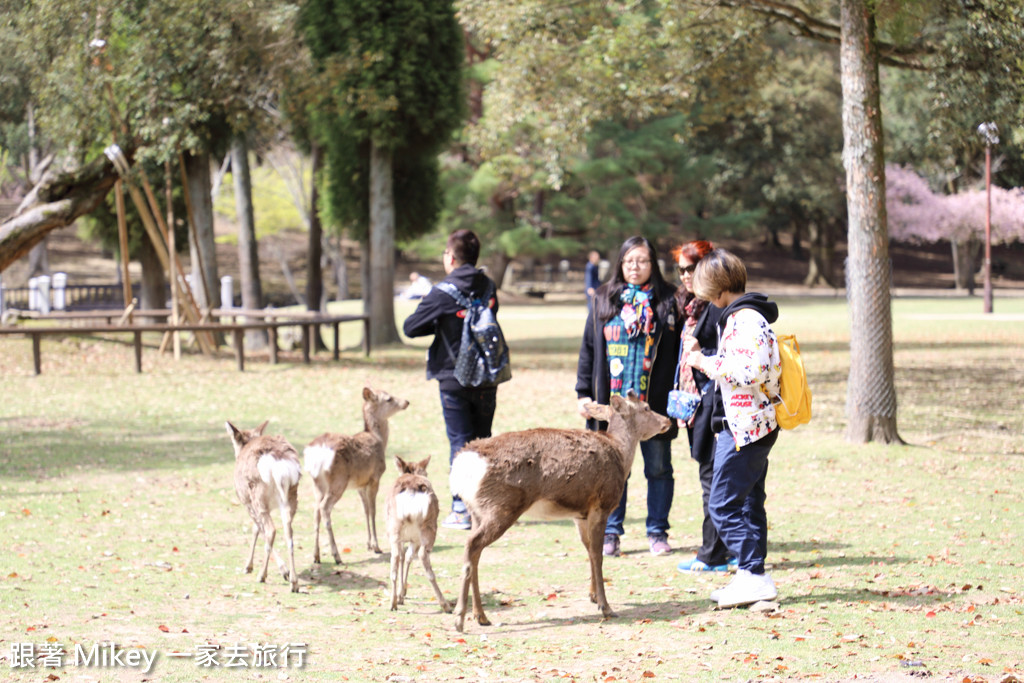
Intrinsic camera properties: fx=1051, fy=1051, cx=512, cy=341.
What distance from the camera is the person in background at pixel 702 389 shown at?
20.9 feet

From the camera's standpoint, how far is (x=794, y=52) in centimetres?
5434

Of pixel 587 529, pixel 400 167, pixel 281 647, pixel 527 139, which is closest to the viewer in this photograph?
pixel 281 647

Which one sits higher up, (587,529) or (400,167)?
(400,167)

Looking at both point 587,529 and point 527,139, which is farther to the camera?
point 527,139

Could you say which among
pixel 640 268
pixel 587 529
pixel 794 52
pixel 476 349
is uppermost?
pixel 794 52

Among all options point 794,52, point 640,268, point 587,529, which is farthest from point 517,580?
point 794,52

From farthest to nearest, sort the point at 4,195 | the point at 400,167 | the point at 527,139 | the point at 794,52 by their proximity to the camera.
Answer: the point at 794,52
the point at 4,195
the point at 527,139
the point at 400,167

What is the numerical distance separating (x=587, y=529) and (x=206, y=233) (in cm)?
1883

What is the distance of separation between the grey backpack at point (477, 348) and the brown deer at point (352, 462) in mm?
670

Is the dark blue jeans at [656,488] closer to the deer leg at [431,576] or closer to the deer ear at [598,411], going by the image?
the deer ear at [598,411]

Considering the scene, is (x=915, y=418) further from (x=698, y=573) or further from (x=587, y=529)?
(x=587, y=529)

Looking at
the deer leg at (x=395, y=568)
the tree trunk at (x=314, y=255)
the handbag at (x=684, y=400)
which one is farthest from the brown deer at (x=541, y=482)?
the tree trunk at (x=314, y=255)

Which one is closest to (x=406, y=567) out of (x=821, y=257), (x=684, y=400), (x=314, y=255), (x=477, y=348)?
(x=477, y=348)

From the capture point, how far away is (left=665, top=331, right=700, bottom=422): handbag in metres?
6.24
